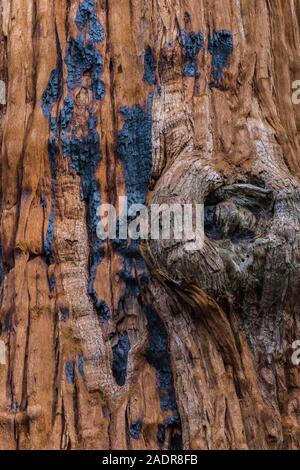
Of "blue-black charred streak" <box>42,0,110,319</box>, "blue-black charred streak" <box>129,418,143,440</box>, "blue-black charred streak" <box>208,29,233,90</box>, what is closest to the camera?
"blue-black charred streak" <box>129,418,143,440</box>

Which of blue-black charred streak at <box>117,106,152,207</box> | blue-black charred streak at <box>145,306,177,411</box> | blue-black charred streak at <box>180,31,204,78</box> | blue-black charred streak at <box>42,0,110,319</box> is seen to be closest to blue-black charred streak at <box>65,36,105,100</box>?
blue-black charred streak at <box>42,0,110,319</box>

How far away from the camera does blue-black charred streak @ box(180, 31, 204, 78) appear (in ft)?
7.61

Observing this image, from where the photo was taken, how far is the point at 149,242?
2.14 metres

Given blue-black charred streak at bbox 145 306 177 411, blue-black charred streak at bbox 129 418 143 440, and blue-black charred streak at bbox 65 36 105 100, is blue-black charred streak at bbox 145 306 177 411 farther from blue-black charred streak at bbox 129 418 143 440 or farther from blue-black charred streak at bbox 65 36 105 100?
blue-black charred streak at bbox 65 36 105 100

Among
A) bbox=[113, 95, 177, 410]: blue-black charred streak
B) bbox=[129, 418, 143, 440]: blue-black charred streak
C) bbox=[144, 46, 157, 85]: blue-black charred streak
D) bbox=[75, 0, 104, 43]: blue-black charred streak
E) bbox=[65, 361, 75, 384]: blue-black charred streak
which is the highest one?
bbox=[75, 0, 104, 43]: blue-black charred streak

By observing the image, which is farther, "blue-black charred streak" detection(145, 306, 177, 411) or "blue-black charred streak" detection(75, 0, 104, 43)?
"blue-black charred streak" detection(75, 0, 104, 43)

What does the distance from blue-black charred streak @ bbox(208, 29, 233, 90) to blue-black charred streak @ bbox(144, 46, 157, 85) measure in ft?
0.58

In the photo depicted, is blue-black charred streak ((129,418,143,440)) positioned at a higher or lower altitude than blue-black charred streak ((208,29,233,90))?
lower

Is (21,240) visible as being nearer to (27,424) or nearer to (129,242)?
(129,242)

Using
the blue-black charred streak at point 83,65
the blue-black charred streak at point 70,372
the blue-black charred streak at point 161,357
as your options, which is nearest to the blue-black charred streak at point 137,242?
the blue-black charred streak at point 161,357

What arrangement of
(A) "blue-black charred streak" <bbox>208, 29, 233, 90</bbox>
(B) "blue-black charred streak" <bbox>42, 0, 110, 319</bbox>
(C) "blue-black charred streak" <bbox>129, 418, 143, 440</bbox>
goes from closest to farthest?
1. (C) "blue-black charred streak" <bbox>129, 418, 143, 440</bbox>
2. (B) "blue-black charred streak" <bbox>42, 0, 110, 319</bbox>
3. (A) "blue-black charred streak" <bbox>208, 29, 233, 90</bbox>

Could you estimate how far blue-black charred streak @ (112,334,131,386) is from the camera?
214cm

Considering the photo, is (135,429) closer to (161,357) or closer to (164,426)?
(164,426)

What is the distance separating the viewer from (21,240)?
2268 millimetres
